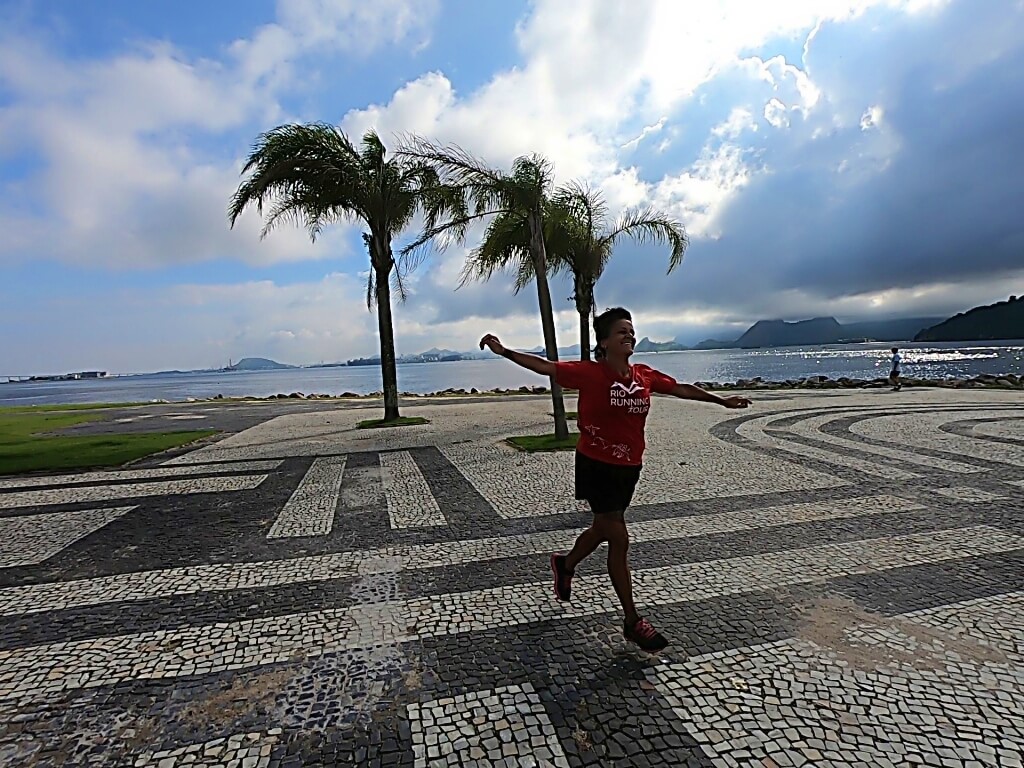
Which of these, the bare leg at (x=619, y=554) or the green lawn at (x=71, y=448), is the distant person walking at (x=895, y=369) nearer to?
the bare leg at (x=619, y=554)

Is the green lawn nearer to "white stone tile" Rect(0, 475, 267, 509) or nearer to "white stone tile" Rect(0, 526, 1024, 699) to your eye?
"white stone tile" Rect(0, 475, 267, 509)

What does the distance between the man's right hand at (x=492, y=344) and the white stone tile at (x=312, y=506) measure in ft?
10.3

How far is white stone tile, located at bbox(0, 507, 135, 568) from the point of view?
5.19 metres

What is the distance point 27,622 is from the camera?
378 centimetres

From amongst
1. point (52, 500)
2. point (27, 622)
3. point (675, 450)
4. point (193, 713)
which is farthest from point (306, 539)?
point (675, 450)

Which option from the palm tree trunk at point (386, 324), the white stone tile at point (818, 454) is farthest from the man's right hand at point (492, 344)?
the palm tree trunk at point (386, 324)

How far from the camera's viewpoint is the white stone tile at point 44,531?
5188mm

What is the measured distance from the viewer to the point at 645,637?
10.3ft

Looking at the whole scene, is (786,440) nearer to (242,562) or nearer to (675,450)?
(675,450)

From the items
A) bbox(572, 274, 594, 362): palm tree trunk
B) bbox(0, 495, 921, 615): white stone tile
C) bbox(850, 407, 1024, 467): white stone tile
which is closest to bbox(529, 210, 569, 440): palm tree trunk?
bbox(572, 274, 594, 362): palm tree trunk

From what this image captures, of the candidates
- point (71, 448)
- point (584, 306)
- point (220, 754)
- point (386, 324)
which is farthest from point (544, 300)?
point (71, 448)

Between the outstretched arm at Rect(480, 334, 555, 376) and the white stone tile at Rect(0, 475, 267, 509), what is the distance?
5.80m

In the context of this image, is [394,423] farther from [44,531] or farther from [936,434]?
[936,434]

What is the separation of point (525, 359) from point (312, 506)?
4468 millimetres
